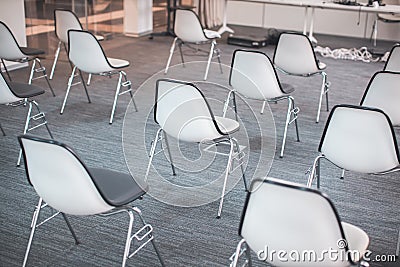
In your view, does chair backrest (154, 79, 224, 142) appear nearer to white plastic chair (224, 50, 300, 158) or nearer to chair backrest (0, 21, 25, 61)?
white plastic chair (224, 50, 300, 158)

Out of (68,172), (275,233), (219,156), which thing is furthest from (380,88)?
(68,172)

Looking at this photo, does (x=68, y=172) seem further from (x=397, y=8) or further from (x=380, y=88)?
(x=397, y=8)

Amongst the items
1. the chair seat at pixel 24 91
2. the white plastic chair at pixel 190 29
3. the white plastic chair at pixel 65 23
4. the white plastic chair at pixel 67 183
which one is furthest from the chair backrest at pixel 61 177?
the white plastic chair at pixel 190 29

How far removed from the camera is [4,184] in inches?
171

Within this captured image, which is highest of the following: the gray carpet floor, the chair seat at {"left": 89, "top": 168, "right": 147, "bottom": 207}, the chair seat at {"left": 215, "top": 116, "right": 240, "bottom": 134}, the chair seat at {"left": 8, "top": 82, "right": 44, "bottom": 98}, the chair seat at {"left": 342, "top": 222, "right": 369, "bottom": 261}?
the chair seat at {"left": 8, "top": 82, "right": 44, "bottom": 98}

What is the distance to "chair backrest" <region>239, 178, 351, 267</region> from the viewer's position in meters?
2.27

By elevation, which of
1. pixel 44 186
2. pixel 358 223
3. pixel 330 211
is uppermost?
pixel 330 211

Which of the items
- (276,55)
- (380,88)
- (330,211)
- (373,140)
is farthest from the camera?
(276,55)

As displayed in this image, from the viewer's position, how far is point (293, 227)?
2.37m

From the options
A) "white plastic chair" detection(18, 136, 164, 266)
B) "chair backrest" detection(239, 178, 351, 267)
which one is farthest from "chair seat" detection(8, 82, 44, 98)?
"chair backrest" detection(239, 178, 351, 267)

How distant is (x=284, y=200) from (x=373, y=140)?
131cm

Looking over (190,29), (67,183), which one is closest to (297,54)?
(190,29)

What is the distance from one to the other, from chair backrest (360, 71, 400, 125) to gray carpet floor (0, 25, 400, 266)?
0.63 meters

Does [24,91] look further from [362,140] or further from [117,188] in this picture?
[362,140]
